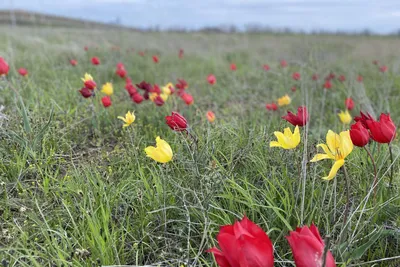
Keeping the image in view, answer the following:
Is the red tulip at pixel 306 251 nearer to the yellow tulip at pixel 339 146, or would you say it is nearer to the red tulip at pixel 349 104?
the yellow tulip at pixel 339 146

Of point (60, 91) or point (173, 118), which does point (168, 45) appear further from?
point (173, 118)

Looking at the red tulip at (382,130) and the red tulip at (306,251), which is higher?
the red tulip at (382,130)

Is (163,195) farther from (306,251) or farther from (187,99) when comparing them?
(187,99)

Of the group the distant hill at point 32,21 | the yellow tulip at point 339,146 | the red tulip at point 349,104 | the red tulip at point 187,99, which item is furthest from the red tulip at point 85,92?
the distant hill at point 32,21

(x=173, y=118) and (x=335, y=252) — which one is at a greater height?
(x=173, y=118)

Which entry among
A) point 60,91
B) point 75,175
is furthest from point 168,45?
point 75,175

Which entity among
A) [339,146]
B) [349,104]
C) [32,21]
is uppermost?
[32,21]

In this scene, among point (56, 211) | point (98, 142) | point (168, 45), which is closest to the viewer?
point (56, 211)

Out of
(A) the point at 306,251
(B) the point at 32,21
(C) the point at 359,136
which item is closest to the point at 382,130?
(C) the point at 359,136

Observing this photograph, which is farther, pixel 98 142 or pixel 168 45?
pixel 168 45

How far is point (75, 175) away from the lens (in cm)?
156

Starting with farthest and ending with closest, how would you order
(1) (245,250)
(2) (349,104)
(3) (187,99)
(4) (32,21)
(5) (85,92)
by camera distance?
(4) (32,21)
(2) (349,104)
(3) (187,99)
(5) (85,92)
(1) (245,250)

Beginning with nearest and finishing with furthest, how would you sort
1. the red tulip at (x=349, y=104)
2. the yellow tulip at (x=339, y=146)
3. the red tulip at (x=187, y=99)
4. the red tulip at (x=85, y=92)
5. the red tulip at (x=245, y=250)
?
the red tulip at (x=245, y=250), the yellow tulip at (x=339, y=146), the red tulip at (x=85, y=92), the red tulip at (x=187, y=99), the red tulip at (x=349, y=104)

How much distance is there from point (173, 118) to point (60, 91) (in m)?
1.76
